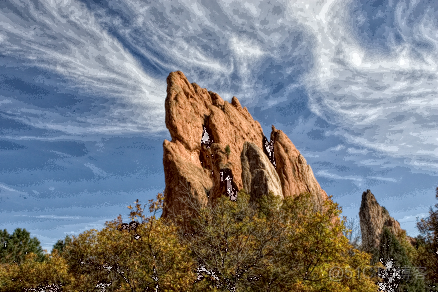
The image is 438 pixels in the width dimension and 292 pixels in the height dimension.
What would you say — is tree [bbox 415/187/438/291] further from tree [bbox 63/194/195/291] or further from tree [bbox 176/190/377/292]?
tree [bbox 63/194/195/291]

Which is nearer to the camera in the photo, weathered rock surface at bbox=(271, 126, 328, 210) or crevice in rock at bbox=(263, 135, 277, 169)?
weathered rock surface at bbox=(271, 126, 328, 210)

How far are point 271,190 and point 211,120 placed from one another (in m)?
22.9

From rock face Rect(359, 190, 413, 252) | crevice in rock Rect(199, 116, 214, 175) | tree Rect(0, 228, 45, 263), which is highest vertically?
crevice in rock Rect(199, 116, 214, 175)

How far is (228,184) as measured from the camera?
46.6 metres

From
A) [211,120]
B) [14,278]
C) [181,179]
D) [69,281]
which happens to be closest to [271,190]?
[181,179]

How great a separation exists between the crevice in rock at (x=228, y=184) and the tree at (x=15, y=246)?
3069 cm

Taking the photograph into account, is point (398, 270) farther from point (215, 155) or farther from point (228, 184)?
point (215, 155)

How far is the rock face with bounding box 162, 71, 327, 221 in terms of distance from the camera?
147 ft

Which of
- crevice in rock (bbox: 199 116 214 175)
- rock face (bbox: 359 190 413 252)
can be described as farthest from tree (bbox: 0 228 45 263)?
rock face (bbox: 359 190 413 252)

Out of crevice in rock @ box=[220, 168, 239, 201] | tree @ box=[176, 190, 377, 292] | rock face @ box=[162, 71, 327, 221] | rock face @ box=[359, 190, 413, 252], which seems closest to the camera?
tree @ box=[176, 190, 377, 292]

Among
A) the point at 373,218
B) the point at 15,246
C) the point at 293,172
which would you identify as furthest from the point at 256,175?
the point at 373,218

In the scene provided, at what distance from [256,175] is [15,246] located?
131 ft

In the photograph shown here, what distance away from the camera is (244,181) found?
4575 cm

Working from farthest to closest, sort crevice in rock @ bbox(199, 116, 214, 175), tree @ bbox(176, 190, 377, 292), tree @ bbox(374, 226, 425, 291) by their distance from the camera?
1. crevice in rock @ bbox(199, 116, 214, 175)
2. tree @ bbox(374, 226, 425, 291)
3. tree @ bbox(176, 190, 377, 292)
